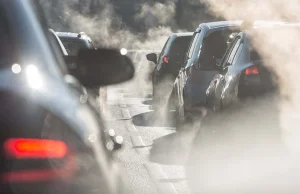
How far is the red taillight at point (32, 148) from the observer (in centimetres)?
244

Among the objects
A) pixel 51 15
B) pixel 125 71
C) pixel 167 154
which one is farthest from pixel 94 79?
pixel 51 15

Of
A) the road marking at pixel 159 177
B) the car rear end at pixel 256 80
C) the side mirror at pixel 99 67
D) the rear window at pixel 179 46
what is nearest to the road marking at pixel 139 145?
the road marking at pixel 159 177

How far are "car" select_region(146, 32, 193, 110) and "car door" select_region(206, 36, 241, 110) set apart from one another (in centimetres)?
763

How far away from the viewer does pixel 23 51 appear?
2705 mm

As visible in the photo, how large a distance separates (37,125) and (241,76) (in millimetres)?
6797

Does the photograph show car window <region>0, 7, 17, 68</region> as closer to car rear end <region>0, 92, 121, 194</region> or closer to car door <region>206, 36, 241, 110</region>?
car rear end <region>0, 92, 121, 194</region>

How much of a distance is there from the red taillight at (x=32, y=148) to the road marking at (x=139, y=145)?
29.3ft

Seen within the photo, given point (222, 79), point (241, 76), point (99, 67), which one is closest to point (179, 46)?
point (222, 79)

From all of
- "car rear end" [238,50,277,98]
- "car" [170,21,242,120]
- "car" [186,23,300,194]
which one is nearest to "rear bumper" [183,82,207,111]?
"car" [170,21,242,120]

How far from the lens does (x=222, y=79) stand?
10.1 m

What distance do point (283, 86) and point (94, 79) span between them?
18.0ft

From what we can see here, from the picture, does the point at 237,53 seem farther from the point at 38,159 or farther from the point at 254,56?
the point at 38,159

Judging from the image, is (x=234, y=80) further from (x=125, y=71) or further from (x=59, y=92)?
(x=59, y=92)

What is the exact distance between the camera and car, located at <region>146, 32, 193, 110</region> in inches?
739
